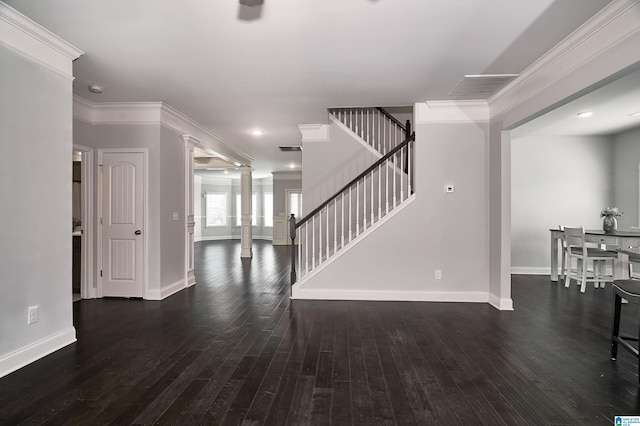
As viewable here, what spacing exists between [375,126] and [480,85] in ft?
6.22

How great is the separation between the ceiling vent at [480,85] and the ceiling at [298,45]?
7cm

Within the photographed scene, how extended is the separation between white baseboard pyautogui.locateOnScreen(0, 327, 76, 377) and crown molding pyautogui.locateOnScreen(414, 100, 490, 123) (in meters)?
4.62

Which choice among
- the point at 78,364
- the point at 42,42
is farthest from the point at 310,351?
the point at 42,42

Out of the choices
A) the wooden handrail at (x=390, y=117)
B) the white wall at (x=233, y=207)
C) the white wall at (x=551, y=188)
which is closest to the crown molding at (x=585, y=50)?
the wooden handrail at (x=390, y=117)

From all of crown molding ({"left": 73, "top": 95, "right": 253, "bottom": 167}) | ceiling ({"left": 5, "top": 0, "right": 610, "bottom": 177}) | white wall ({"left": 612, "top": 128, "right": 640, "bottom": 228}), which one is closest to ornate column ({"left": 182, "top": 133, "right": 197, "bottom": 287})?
crown molding ({"left": 73, "top": 95, "right": 253, "bottom": 167})

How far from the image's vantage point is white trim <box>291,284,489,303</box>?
13.9 ft

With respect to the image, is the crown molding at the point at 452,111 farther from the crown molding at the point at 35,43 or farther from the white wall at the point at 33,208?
the white wall at the point at 33,208

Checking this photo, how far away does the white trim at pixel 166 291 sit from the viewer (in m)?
4.34

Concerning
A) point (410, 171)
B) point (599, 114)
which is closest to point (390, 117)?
point (410, 171)

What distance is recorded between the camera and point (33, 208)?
2607 mm

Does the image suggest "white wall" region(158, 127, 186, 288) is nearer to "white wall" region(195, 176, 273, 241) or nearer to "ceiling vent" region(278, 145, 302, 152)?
"ceiling vent" region(278, 145, 302, 152)

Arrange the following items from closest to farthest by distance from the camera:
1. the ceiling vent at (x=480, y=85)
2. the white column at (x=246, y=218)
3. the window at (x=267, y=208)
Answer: the ceiling vent at (x=480, y=85)
the white column at (x=246, y=218)
the window at (x=267, y=208)

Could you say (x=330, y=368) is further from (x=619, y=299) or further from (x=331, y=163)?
(x=331, y=163)

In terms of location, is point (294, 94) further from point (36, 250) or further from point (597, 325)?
point (597, 325)
